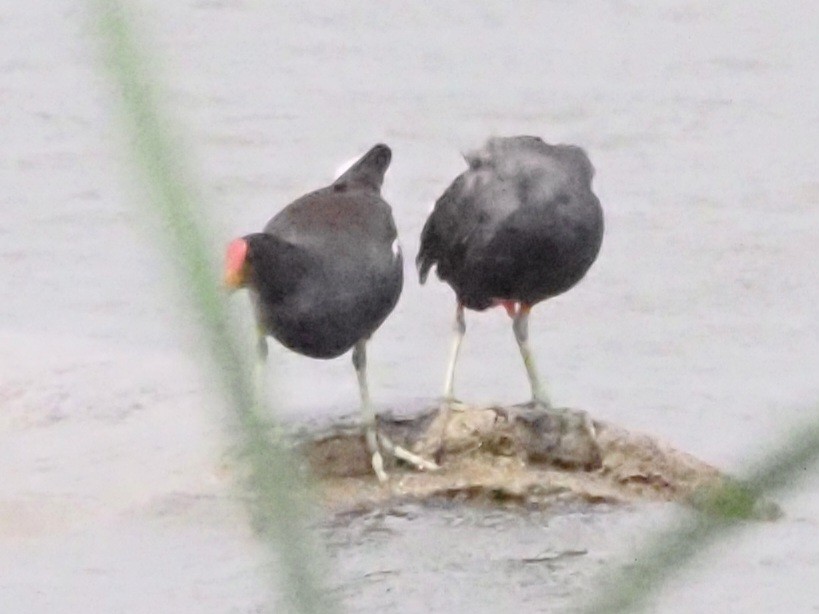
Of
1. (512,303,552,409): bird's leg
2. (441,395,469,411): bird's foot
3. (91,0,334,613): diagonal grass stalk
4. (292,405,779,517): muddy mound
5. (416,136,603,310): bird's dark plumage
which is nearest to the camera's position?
(91,0,334,613): diagonal grass stalk

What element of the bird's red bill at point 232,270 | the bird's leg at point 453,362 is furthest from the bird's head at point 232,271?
the bird's leg at point 453,362

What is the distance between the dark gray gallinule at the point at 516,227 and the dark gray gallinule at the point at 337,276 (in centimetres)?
27

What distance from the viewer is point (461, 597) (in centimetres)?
505

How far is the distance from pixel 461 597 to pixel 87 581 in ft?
3.41

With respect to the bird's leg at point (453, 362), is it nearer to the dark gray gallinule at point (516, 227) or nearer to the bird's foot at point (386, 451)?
the dark gray gallinule at point (516, 227)

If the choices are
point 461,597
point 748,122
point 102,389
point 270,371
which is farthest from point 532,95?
point 270,371

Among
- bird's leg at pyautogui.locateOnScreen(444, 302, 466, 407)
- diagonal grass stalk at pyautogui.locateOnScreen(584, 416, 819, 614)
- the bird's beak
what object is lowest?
bird's leg at pyautogui.locateOnScreen(444, 302, 466, 407)

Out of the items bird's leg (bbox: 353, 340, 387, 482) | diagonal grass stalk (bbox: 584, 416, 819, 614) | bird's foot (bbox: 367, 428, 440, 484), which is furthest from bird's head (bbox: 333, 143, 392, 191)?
diagonal grass stalk (bbox: 584, 416, 819, 614)

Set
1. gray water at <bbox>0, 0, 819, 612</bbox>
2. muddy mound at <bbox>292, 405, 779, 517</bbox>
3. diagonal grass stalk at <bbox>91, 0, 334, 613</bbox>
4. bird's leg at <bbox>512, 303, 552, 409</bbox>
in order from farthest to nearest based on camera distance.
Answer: bird's leg at <bbox>512, 303, 552, 409</bbox>, muddy mound at <bbox>292, 405, 779, 517</bbox>, gray water at <bbox>0, 0, 819, 612</bbox>, diagonal grass stalk at <bbox>91, 0, 334, 613</bbox>

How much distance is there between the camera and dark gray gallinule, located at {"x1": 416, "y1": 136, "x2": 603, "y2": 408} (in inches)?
222

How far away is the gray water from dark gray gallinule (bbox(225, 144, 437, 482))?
40cm

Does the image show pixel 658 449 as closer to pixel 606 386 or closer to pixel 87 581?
pixel 606 386

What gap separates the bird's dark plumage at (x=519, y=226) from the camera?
5.64 meters

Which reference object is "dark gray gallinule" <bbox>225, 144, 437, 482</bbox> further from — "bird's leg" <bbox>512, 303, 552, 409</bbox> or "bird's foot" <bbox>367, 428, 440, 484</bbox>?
"bird's leg" <bbox>512, 303, 552, 409</bbox>
